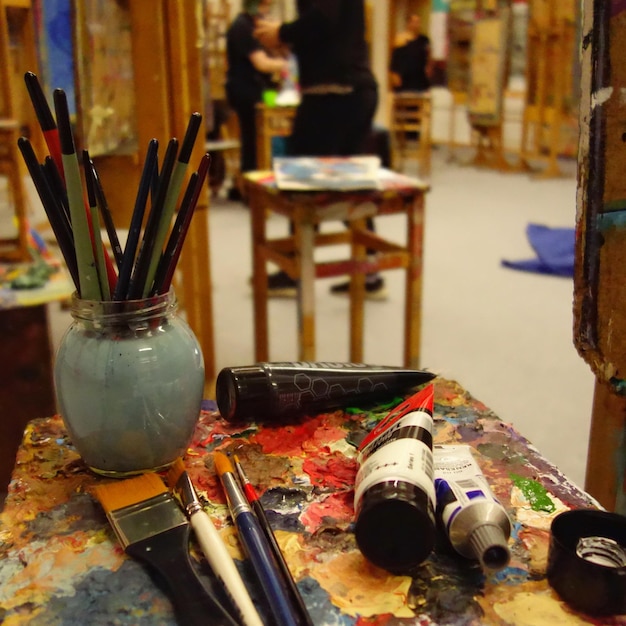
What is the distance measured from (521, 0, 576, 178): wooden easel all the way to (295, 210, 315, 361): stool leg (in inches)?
Result: 153

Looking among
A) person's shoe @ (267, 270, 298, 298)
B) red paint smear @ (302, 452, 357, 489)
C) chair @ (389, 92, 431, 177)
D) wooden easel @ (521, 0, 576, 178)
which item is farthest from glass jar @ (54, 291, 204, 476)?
wooden easel @ (521, 0, 576, 178)

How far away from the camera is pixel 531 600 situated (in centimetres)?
40

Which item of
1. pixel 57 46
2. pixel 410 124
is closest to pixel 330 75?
Answer: pixel 57 46

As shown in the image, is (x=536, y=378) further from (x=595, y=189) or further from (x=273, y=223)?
(x=273, y=223)

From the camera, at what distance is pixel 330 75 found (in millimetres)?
2031

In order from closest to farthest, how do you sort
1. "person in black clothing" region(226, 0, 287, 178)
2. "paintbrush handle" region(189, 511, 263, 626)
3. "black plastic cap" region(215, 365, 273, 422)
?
"paintbrush handle" region(189, 511, 263, 626), "black plastic cap" region(215, 365, 273, 422), "person in black clothing" region(226, 0, 287, 178)

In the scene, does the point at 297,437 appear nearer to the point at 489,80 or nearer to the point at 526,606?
the point at 526,606

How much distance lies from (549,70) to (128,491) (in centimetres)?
515

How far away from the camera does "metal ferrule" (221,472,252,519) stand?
0.46 meters

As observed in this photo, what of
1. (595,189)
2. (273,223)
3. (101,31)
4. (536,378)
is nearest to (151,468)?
(595,189)

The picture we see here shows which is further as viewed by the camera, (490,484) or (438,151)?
(438,151)

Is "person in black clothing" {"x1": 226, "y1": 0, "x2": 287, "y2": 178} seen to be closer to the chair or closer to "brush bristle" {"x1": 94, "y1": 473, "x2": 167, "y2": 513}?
the chair

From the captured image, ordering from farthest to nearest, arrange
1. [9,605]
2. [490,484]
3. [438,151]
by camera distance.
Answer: [438,151]
[490,484]
[9,605]

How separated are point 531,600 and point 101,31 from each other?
103cm
